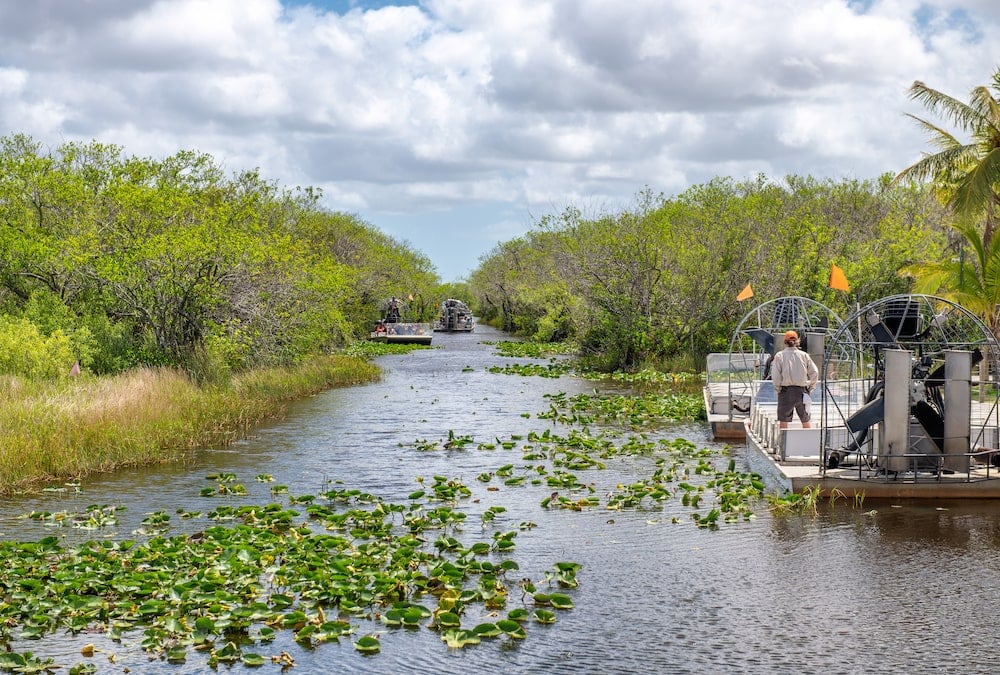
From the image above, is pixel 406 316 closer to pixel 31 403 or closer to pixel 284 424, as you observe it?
pixel 284 424

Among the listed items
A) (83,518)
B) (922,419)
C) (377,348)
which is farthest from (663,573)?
(377,348)

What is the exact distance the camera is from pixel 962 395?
667 inches

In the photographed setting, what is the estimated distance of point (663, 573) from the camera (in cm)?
1353

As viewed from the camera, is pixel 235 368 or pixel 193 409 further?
pixel 235 368

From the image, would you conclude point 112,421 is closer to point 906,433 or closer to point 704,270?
point 906,433

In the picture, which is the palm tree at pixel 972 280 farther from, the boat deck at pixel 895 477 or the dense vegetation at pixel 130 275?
the dense vegetation at pixel 130 275

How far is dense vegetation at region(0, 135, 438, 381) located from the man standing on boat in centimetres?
1579

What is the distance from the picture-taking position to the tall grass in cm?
1925

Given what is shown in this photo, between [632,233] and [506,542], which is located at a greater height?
[632,233]

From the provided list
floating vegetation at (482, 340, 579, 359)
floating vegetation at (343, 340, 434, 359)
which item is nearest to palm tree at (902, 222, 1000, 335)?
floating vegetation at (482, 340, 579, 359)

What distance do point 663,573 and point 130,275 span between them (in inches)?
806

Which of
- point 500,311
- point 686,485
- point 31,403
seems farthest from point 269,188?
point 500,311

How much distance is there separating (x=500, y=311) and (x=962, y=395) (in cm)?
9377

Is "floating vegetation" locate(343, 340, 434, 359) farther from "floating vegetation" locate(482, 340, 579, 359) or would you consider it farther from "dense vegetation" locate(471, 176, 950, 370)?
"dense vegetation" locate(471, 176, 950, 370)
